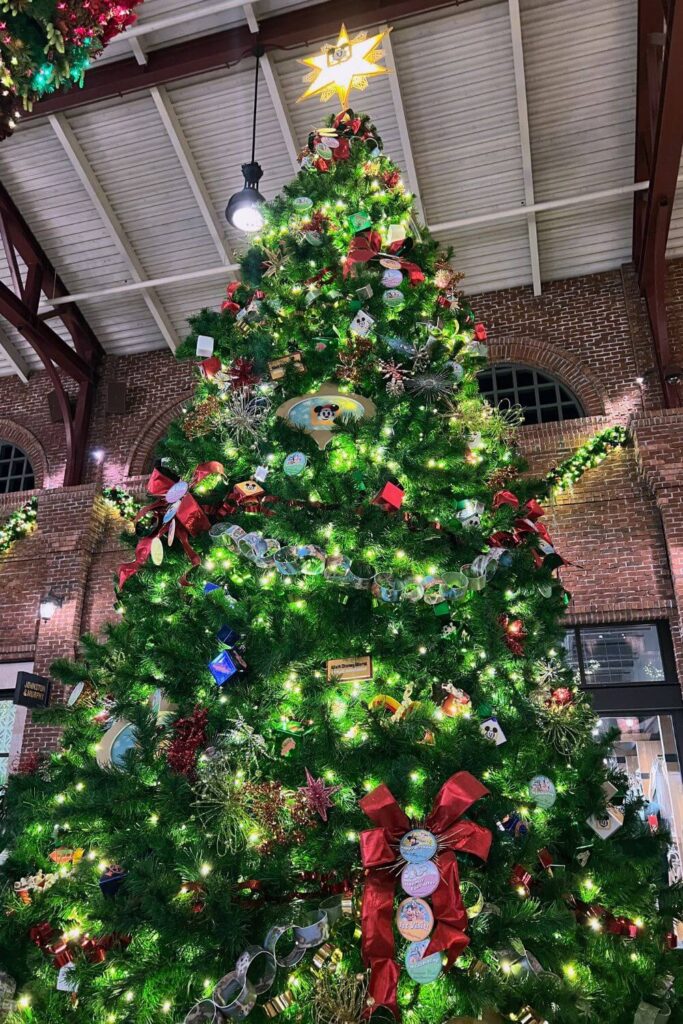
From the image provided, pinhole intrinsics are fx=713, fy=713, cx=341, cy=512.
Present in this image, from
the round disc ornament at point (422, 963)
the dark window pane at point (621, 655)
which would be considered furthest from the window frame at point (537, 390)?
the round disc ornament at point (422, 963)

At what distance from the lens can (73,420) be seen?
9.84 m

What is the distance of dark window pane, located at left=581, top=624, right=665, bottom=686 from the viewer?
7.05m

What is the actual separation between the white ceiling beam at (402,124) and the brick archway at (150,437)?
379 centimetres

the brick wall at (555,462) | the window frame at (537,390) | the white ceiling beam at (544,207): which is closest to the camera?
the brick wall at (555,462)

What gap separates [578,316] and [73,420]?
6784 mm

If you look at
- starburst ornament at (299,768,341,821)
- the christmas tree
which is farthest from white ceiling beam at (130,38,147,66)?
starburst ornament at (299,768,341,821)

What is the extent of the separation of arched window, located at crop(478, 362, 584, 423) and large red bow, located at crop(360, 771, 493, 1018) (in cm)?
687

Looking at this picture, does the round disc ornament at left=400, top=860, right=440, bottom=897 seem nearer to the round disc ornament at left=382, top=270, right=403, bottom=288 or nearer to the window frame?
the round disc ornament at left=382, top=270, right=403, bottom=288

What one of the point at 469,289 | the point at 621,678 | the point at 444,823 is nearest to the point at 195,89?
the point at 469,289

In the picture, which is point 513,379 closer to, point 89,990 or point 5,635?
point 5,635

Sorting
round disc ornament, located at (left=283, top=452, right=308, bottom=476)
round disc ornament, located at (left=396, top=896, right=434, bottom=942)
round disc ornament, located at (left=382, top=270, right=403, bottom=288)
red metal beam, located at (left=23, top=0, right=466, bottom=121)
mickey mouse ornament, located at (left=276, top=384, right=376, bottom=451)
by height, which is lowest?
round disc ornament, located at (left=396, top=896, right=434, bottom=942)

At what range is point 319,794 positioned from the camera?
7.63 ft

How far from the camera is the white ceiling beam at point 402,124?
293 inches

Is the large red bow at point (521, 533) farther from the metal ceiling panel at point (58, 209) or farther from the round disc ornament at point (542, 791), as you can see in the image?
the metal ceiling panel at point (58, 209)
